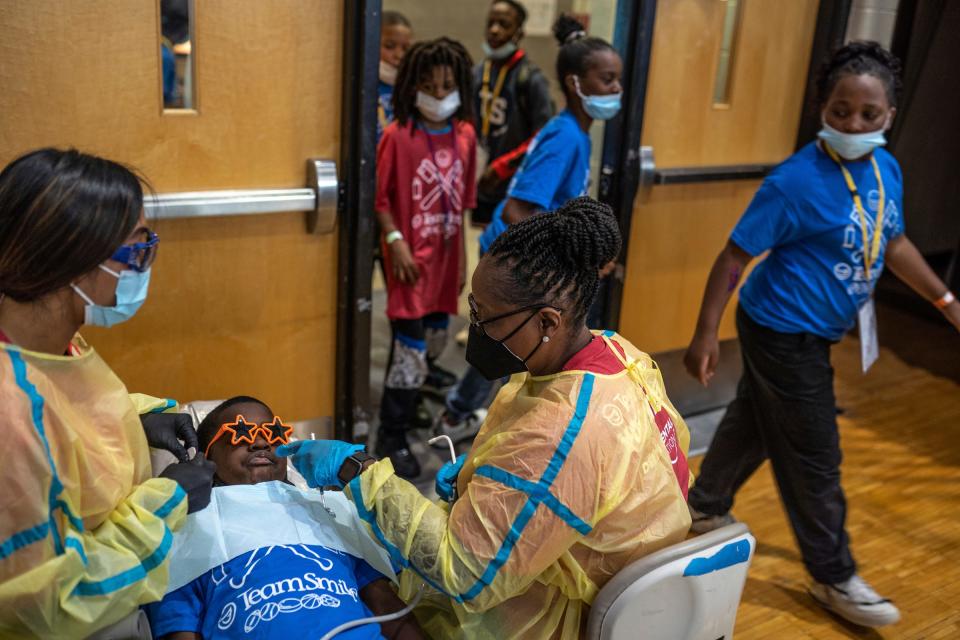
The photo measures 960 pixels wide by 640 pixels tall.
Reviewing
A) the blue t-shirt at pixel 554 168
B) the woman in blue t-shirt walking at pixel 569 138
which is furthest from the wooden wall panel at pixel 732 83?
the blue t-shirt at pixel 554 168

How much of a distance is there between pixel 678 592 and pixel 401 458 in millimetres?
1796

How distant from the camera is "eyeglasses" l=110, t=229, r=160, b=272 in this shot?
1390mm

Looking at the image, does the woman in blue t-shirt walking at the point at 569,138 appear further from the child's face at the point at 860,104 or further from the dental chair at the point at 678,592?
the dental chair at the point at 678,592

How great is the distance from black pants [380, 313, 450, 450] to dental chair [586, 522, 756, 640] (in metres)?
1.69

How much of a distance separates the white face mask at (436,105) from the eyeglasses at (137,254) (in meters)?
1.61

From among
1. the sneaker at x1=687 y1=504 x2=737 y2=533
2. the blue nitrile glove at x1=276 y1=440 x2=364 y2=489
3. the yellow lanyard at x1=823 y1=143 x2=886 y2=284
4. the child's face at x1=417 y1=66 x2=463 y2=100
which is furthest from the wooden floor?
the child's face at x1=417 y1=66 x2=463 y2=100

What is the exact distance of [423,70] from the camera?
2.91m

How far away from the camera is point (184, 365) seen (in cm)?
257

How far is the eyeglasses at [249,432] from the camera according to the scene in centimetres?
185

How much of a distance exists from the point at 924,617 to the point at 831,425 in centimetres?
61

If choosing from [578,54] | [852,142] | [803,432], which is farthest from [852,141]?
[578,54]

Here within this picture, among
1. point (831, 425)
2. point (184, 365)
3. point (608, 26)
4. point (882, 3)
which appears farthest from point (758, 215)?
point (882, 3)

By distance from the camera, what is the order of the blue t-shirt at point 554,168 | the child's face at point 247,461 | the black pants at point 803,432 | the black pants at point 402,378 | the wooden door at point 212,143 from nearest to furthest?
the child's face at point 247,461, the wooden door at point 212,143, the black pants at point 803,432, the blue t-shirt at point 554,168, the black pants at point 402,378

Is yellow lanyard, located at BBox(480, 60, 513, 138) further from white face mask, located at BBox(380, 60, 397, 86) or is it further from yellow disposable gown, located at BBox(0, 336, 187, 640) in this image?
yellow disposable gown, located at BBox(0, 336, 187, 640)
